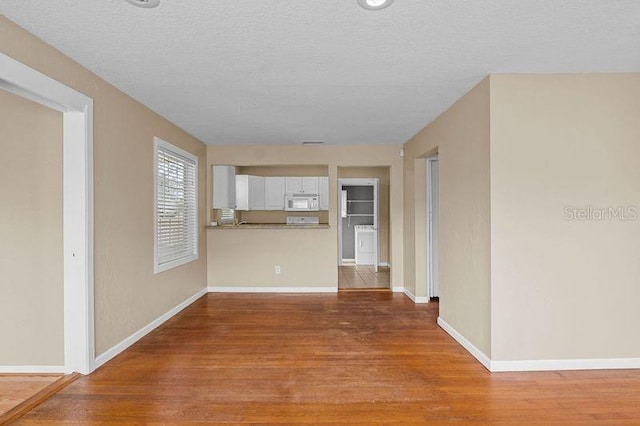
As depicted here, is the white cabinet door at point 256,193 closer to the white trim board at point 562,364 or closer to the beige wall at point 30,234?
the beige wall at point 30,234

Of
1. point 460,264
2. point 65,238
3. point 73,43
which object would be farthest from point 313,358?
point 73,43

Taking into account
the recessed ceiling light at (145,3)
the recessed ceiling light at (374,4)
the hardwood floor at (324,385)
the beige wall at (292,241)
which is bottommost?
the hardwood floor at (324,385)

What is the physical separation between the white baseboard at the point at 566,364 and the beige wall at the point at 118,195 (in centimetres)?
326

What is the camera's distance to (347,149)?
532 cm

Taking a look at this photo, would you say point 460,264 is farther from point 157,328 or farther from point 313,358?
point 157,328

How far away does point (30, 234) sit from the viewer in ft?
8.81

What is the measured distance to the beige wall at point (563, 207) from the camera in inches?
104

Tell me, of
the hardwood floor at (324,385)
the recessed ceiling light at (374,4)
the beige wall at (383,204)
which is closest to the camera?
the recessed ceiling light at (374,4)

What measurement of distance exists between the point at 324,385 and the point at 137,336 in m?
2.06

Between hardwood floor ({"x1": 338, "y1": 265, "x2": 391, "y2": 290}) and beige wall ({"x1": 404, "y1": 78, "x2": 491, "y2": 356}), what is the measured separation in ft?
7.14

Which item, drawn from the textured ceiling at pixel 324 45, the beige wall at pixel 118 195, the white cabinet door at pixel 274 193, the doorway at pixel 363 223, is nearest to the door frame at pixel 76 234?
the beige wall at pixel 118 195

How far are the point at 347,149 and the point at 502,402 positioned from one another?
12.9 feet

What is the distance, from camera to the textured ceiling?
72.1 inches

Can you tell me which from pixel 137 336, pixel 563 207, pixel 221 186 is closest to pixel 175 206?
pixel 221 186
